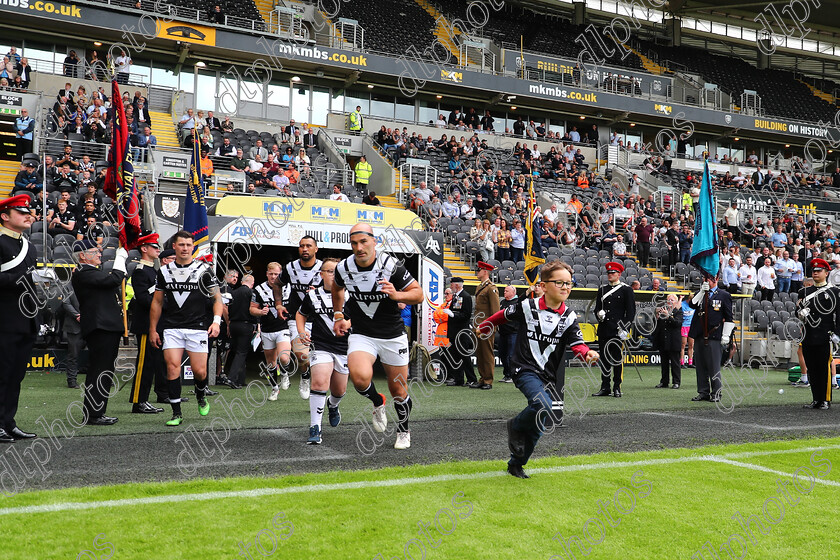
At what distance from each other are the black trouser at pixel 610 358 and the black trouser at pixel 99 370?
25.3 feet

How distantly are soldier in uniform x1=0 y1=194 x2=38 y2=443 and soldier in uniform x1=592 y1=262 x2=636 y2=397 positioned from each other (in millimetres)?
8685

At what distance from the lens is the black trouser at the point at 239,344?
42.0 feet

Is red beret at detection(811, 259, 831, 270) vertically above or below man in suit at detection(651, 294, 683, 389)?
above

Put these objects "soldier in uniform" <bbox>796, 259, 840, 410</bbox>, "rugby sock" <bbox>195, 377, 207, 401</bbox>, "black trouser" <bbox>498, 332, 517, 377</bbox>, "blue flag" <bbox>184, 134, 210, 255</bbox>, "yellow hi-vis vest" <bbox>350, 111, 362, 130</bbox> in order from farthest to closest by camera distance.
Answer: "yellow hi-vis vest" <bbox>350, 111, 362, 130</bbox> < "black trouser" <bbox>498, 332, 517, 377</bbox> < "blue flag" <bbox>184, 134, 210, 255</bbox> < "soldier in uniform" <bbox>796, 259, 840, 410</bbox> < "rugby sock" <bbox>195, 377, 207, 401</bbox>

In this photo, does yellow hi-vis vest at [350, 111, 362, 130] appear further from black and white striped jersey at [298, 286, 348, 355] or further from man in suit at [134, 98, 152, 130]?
black and white striped jersey at [298, 286, 348, 355]

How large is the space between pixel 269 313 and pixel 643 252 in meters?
17.8

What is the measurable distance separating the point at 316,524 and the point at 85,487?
1.88m

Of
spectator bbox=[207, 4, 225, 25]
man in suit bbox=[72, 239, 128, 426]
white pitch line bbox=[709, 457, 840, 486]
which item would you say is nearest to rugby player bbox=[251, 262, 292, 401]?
man in suit bbox=[72, 239, 128, 426]

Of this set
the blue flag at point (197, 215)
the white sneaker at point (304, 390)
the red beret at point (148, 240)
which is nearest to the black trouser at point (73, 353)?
the blue flag at point (197, 215)

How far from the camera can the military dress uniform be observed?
1356 cm

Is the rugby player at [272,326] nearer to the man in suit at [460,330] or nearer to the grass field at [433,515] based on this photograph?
the man in suit at [460,330]

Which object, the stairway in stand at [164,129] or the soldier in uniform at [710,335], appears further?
the stairway in stand at [164,129]

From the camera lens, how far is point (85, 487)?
505 cm

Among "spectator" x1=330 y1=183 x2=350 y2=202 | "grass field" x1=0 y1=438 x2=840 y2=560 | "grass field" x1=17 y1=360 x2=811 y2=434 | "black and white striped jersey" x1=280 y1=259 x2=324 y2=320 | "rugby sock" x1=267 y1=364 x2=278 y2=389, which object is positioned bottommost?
"grass field" x1=17 y1=360 x2=811 y2=434
